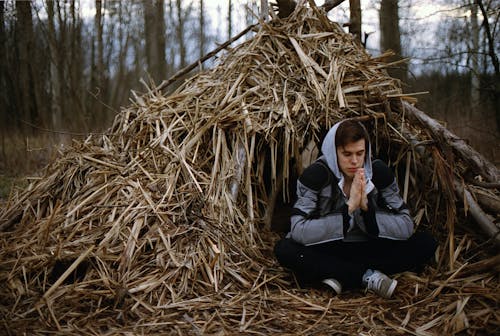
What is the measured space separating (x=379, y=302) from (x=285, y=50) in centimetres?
232

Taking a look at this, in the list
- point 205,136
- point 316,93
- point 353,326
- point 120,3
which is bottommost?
point 353,326

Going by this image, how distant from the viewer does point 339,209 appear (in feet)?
9.76

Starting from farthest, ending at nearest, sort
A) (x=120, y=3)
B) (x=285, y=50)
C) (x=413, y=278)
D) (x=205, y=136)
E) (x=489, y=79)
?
(x=120, y=3)
(x=489, y=79)
(x=285, y=50)
(x=205, y=136)
(x=413, y=278)

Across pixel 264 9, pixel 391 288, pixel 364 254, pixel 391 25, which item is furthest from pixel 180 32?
pixel 391 288

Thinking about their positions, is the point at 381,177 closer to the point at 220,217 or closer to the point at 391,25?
the point at 220,217

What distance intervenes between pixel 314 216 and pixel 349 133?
0.60 metres

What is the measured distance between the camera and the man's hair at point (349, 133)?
2.86 meters

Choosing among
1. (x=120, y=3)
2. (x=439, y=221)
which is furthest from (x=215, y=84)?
(x=120, y=3)

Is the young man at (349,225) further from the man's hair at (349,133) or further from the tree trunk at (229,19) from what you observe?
the tree trunk at (229,19)

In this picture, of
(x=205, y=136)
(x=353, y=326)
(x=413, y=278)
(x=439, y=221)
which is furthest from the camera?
(x=205, y=136)

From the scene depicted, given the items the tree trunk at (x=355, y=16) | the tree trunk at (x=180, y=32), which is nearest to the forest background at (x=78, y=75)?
the tree trunk at (x=355, y=16)

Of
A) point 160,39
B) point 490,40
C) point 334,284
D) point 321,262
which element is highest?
point 160,39

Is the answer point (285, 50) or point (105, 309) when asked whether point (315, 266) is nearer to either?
point (105, 309)

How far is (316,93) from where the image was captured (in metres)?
3.59
